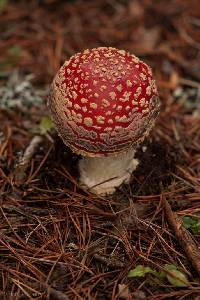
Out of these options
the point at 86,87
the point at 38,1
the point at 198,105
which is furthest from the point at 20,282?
the point at 38,1

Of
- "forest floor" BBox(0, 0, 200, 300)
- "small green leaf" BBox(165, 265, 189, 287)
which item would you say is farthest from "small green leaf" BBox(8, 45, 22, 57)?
"small green leaf" BBox(165, 265, 189, 287)

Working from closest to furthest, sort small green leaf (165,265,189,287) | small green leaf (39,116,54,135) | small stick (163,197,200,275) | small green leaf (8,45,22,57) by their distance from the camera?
small green leaf (165,265,189,287), small stick (163,197,200,275), small green leaf (39,116,54,135), small green leaf (8,45,22,57)

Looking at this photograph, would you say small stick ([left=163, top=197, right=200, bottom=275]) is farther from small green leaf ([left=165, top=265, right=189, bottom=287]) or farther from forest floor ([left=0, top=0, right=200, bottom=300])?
small green leaf ([left=165, top=265, right=189, bottom=287])

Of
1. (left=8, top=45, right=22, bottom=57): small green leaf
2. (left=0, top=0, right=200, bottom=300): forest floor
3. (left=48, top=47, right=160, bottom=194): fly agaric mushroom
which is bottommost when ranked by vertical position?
(left=0, top=0, right=200, bottom=300): forest floor

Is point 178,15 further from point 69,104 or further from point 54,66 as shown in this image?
point 69,104

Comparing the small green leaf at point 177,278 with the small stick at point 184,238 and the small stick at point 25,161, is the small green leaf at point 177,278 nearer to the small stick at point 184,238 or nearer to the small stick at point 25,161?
the small stick at point 184,238

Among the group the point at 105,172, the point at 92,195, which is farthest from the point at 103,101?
the point at 92,195
